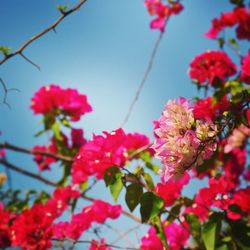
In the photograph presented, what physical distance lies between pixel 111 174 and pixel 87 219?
3.54 ft

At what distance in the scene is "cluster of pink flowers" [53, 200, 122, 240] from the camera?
5.43ft

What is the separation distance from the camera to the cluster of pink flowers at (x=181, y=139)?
56cm

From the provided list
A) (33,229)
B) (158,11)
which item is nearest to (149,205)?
(33,229)

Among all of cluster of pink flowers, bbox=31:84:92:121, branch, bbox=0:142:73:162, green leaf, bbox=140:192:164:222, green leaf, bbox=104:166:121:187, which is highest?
cluster of pink flowers, bbox=31:84:92:121

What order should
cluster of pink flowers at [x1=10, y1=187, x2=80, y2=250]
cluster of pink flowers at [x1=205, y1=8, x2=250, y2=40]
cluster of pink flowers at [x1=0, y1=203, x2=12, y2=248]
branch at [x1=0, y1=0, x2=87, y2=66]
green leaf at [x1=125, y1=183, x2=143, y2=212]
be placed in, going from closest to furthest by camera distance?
green leaf at [x1=125, y1=183, x2=143, y2=212] → branch at [x1=0, y1=0, x2=87, y2=66] → cluster of pink flowers at [x1=10, y1=187, x2=80, y2=250] → cluster of pink flowers at [x1=0, y1=203, x2=12, y2=248] → cluster of pink flowers at [x1=205, y1=8, x2=250, y2=40]

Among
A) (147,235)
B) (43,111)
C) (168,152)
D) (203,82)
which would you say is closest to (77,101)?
(43,111)

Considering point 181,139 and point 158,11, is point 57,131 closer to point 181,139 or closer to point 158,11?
point 158,11

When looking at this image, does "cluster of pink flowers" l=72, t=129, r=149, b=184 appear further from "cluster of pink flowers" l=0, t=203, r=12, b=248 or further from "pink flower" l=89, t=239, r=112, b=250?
"cluster of pink flowers" l=0, t=203, r=12, b=248

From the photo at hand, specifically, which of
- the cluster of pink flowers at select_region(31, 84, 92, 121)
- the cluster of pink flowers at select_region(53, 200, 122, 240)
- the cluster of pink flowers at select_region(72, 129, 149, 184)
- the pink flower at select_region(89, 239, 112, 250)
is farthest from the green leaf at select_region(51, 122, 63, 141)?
the cluster of pink flowers at select_region(72, 129, 149, 184)

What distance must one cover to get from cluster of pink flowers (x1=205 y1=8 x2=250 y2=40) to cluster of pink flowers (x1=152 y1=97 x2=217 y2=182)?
4.73 feet

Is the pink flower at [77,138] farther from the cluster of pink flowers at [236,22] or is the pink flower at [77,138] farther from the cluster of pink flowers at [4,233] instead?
the cluster of pink flowers at [236,22]

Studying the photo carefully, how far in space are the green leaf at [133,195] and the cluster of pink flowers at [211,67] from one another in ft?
4.56

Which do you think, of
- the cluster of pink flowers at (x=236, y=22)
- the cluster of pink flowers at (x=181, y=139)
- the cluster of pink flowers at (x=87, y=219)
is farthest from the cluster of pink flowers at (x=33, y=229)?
the cluster of pink flowers at (x=236, y=22)

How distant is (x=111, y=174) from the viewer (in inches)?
26.8
